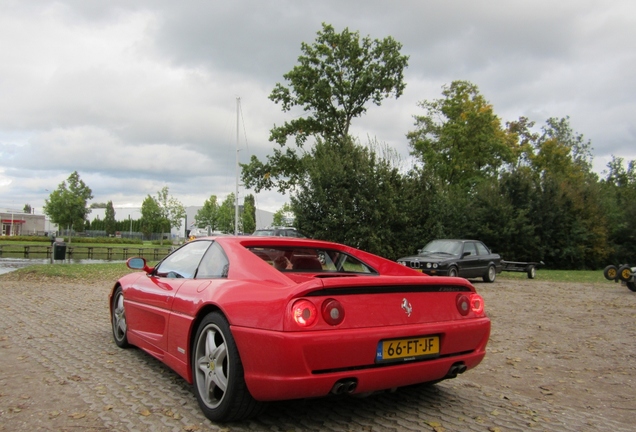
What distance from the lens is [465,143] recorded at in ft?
122

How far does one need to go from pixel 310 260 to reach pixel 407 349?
4.17ft

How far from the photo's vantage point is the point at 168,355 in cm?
413

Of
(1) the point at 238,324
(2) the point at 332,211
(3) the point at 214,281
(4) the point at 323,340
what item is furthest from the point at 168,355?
(2) the point at 332,211

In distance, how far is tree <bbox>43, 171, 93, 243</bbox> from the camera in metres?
48.9

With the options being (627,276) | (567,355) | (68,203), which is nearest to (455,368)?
(567,355)

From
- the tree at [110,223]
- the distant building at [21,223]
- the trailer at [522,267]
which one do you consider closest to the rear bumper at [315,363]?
the trailer at [522,267]

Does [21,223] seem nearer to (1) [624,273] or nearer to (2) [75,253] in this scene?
(2) [75,253]

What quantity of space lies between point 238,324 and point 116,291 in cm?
326

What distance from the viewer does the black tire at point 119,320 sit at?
5582 mm

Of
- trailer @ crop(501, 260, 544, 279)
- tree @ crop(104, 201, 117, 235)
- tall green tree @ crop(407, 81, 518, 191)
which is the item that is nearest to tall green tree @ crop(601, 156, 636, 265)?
tall green tree @ crop(407, 81, 518, 191)

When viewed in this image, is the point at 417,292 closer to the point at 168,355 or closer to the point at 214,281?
the point at 214,281

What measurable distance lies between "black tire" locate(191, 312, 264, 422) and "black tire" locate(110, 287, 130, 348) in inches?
86.7

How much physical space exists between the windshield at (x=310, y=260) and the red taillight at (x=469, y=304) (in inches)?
34.6

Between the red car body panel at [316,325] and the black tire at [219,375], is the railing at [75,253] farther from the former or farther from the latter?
the black tire at [219,375]
